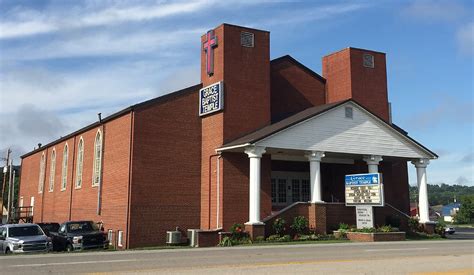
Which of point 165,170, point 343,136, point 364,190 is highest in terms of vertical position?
point 343,136

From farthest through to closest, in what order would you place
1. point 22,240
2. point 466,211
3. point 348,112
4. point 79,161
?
1. point 466,211
2. point 79,161
3. point 348,112
4. point 22,240

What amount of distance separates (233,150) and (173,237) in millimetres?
5558

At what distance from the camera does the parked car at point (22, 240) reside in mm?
20625

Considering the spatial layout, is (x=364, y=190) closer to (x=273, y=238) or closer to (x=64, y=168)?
(x=273, y=238)

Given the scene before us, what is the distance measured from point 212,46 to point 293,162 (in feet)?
30.2

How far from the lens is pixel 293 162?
32.8 m

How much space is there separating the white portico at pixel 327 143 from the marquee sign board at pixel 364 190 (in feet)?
5.44

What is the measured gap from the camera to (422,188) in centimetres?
3144

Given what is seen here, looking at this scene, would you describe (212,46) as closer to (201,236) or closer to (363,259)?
(201,236)

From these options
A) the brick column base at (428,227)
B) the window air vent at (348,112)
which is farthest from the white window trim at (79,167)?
the brick column base at (428,227)

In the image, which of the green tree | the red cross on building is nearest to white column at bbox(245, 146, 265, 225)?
the red cross on building

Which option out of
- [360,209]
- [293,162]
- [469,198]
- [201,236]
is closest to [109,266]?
[201,236]

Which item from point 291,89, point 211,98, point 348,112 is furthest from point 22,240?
point 291,89

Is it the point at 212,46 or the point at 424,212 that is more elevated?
the point at 212,46
